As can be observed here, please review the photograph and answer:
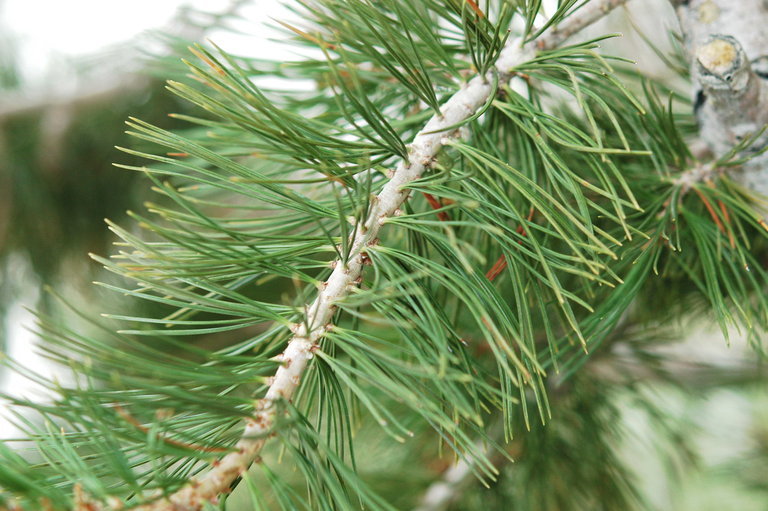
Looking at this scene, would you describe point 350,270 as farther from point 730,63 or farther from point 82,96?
point 82,96

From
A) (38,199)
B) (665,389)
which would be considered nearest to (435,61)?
(665,389)

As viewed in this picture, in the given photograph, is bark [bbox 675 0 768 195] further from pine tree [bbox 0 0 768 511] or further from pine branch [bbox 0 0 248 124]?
pine branch [bbox 0 0 248 124]

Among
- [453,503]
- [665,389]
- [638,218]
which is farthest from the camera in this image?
[665,389]

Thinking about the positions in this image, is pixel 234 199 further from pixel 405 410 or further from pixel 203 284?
pixel 203 284

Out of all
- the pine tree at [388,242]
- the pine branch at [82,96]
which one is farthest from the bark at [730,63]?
the pine branch at [82,96]

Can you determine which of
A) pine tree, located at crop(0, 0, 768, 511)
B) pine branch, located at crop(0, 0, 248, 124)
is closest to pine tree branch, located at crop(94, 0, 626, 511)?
pine tree, located at crop(0, 0, 768, 511)

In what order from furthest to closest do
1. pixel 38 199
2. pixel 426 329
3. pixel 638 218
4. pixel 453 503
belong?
1. pixel 38 199
2. pixel 453 503
3. pixel 638 218
4. pixel 426 329

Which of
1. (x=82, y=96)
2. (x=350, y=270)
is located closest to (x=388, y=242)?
(x=350, y=270)

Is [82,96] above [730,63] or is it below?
above
